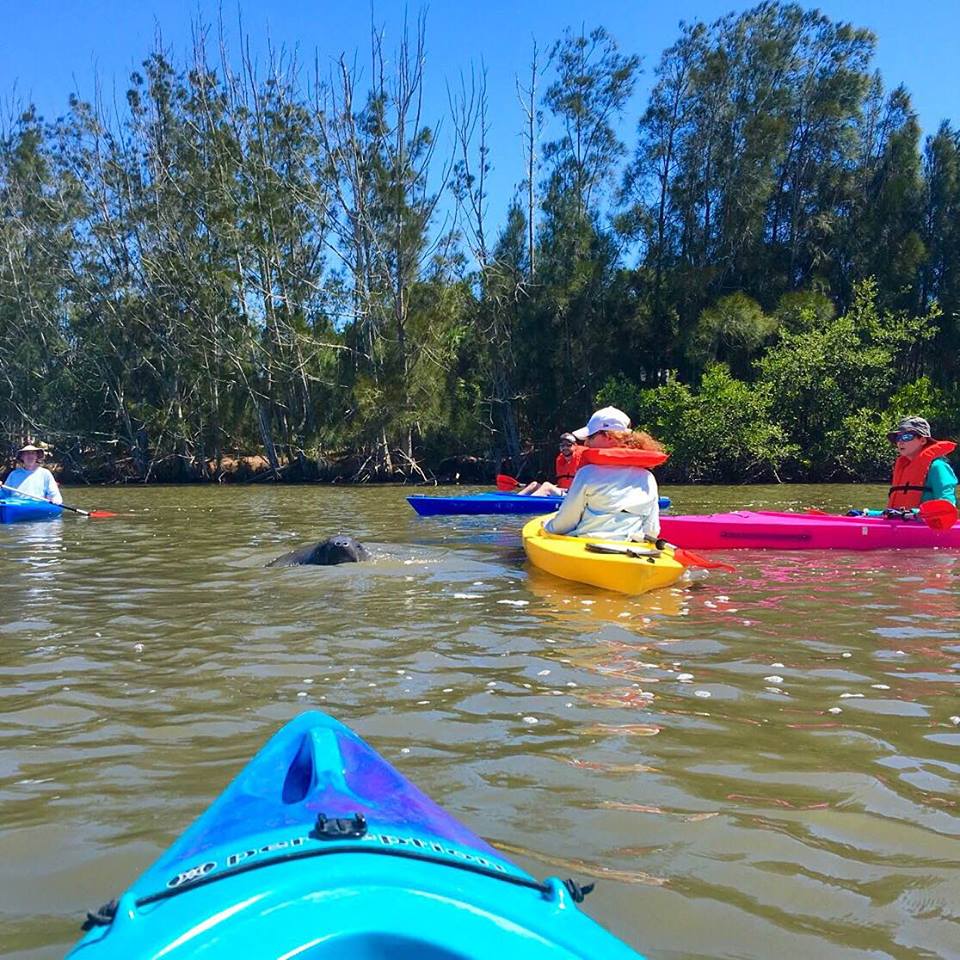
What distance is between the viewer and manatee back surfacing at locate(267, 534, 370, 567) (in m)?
7.58

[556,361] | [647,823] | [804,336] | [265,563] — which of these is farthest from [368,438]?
[647,823]

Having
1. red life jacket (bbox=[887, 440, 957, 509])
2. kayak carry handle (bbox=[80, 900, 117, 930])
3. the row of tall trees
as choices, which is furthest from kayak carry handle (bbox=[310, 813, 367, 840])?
the row of tall trees

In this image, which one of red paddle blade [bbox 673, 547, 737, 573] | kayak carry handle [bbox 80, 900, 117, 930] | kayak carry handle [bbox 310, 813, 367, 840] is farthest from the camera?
red paddle blade [bbox 673, 547, 737, 573]

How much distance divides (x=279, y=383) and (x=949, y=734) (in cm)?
2496

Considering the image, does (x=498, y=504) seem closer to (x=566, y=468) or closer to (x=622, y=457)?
(x=566, y=468)

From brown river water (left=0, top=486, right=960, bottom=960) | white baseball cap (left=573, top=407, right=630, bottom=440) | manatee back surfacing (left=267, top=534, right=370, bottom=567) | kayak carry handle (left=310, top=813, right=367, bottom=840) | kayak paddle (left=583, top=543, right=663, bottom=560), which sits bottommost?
brown river water (left=0, top=486, right=960, bottom=960)

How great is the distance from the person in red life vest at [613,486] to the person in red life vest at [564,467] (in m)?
3.28

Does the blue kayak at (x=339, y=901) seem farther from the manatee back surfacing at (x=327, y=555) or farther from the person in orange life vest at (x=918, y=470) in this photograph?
the person in orange life vest at (x=918, y=470)

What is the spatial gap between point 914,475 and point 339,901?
28.3 ft

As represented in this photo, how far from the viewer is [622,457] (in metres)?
6.41

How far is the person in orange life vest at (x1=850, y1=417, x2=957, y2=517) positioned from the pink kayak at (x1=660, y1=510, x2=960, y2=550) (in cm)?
31

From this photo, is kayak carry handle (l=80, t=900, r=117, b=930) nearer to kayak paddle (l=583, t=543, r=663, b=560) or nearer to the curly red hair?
kayak paddle (l=583, t=543, r=663, b=560)

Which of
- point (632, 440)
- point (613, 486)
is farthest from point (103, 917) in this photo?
point (613, 486)

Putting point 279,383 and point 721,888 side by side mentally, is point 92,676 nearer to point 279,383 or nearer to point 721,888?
point 721,888
